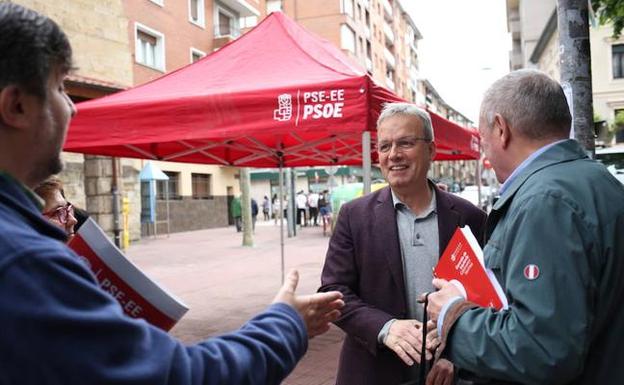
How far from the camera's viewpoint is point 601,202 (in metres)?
1.52

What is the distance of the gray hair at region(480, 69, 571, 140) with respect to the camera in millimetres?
1671

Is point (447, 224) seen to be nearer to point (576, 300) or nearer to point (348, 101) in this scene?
point (576, 300)

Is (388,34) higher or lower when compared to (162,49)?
higher

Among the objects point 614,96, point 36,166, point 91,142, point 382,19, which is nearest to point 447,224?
point 36,166

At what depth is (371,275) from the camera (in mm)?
2559

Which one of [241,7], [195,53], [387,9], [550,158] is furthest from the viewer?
[387,9]

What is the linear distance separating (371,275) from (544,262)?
1.19 meters

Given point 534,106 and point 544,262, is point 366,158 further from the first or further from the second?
point 544,262

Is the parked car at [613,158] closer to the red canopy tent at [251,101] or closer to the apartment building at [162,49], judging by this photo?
the red canopy tent at [251,101]

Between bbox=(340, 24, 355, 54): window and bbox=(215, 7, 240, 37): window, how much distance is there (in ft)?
43.3

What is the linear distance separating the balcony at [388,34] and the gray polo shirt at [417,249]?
184 ft

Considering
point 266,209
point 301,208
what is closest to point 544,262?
point 301,208

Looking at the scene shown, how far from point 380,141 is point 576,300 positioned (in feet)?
5.01

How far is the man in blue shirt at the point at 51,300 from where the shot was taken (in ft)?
3.01
